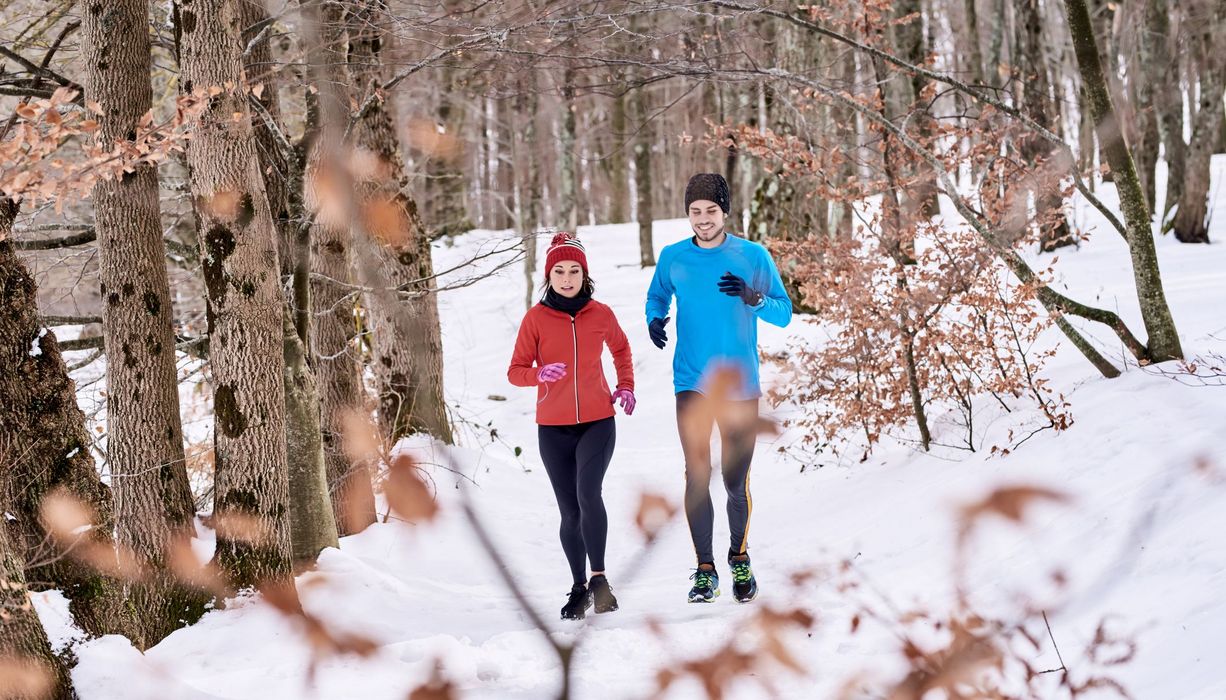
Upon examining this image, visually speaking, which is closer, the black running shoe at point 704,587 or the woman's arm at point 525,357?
the woman's arm at point 525,357

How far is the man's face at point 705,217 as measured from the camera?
434 centimetres

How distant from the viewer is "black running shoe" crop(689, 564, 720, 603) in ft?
14.6

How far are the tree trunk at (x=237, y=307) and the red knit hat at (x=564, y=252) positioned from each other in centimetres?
145

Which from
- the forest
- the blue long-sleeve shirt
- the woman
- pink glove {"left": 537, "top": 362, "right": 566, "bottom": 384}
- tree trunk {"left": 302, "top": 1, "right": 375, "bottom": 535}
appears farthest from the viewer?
tree trunk {"left": 302, "top": 1, "right": 375, "bottom": 535}

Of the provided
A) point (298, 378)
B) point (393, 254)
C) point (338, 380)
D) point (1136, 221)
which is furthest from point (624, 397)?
point (393, 254)

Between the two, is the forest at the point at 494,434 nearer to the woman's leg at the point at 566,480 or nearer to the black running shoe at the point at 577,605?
the black running shoe at the point at 577,605

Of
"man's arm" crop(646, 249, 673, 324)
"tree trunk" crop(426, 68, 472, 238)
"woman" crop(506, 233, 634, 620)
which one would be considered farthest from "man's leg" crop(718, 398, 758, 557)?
"tree trunk" crop(426, 68, 472, 238)

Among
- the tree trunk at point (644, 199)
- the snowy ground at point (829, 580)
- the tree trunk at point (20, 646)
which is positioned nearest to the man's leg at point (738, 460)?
the snowy ground at point (829, 580)

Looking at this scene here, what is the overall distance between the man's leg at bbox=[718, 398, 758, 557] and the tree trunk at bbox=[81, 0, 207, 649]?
2.68m

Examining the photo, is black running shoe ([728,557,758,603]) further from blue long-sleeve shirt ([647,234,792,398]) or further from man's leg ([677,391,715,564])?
blue long-sleeve shirt ([647,234,792,398])

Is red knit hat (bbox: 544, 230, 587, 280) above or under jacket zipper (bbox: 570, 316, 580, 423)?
above

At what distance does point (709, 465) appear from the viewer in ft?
14.3

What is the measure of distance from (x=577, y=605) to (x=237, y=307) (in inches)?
86.6

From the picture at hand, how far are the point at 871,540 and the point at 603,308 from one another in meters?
2.19
